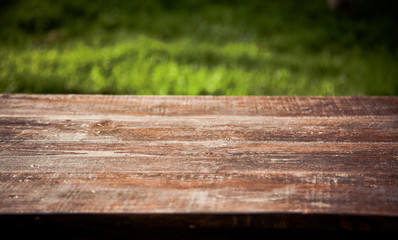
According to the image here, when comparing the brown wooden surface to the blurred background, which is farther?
the blurred background

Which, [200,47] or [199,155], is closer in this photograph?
[199,155]

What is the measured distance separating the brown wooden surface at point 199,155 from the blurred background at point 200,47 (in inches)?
68.6

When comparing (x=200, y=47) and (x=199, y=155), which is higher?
(x=199, y=155)

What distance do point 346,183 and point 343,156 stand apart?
6.1 inches

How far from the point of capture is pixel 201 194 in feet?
2.88

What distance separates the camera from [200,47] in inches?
167

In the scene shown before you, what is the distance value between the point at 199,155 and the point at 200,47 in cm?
336

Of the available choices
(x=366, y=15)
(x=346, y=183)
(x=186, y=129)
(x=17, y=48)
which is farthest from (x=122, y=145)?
(x=366, y=15)

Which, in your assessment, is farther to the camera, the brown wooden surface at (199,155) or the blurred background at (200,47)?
the blurred background at (200,47)

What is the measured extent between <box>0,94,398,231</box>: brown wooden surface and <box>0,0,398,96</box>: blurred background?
1.74m

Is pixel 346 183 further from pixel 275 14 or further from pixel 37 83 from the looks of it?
pixel 275 14

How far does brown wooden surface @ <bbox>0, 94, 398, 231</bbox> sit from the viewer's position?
0.85 metres

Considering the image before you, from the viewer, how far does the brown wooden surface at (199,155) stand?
0.85 m
